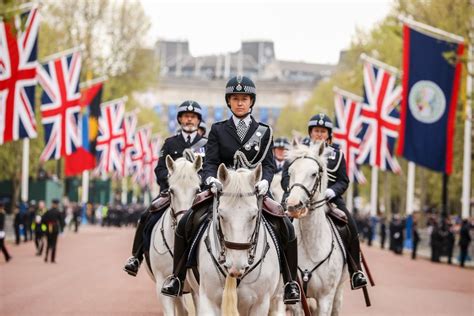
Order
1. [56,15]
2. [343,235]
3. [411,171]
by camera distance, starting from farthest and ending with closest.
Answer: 1. [56,15]
2. [411,171]
3. [343,235]

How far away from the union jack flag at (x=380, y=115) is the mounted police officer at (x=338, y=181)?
27.3 m

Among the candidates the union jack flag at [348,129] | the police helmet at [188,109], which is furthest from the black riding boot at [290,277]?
the union jack flag at [348,129]

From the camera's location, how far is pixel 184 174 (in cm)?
1242

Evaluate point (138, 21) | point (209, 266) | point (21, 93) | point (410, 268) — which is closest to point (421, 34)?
point (410, 268)

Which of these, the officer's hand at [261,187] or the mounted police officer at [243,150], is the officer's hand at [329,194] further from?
the officer's hand at [261,187]

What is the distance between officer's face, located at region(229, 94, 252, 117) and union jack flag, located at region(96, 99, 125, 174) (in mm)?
46495

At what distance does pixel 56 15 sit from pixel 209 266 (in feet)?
199

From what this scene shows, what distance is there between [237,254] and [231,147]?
159 centimetres

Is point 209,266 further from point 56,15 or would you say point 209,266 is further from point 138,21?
point 138,21

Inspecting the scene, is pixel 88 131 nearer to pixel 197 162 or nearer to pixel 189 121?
pixel 189 121

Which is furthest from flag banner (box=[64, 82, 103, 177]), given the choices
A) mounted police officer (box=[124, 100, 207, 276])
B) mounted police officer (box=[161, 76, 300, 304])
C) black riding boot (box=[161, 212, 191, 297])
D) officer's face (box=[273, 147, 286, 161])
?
mounted police officer (box=[161, 76, 300, 304])

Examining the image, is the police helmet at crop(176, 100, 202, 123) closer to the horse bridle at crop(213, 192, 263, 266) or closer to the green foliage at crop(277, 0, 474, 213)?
the horse bridle at crop(213, 192, 263, 266)

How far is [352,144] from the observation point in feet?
147

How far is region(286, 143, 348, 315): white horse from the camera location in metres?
11.9
